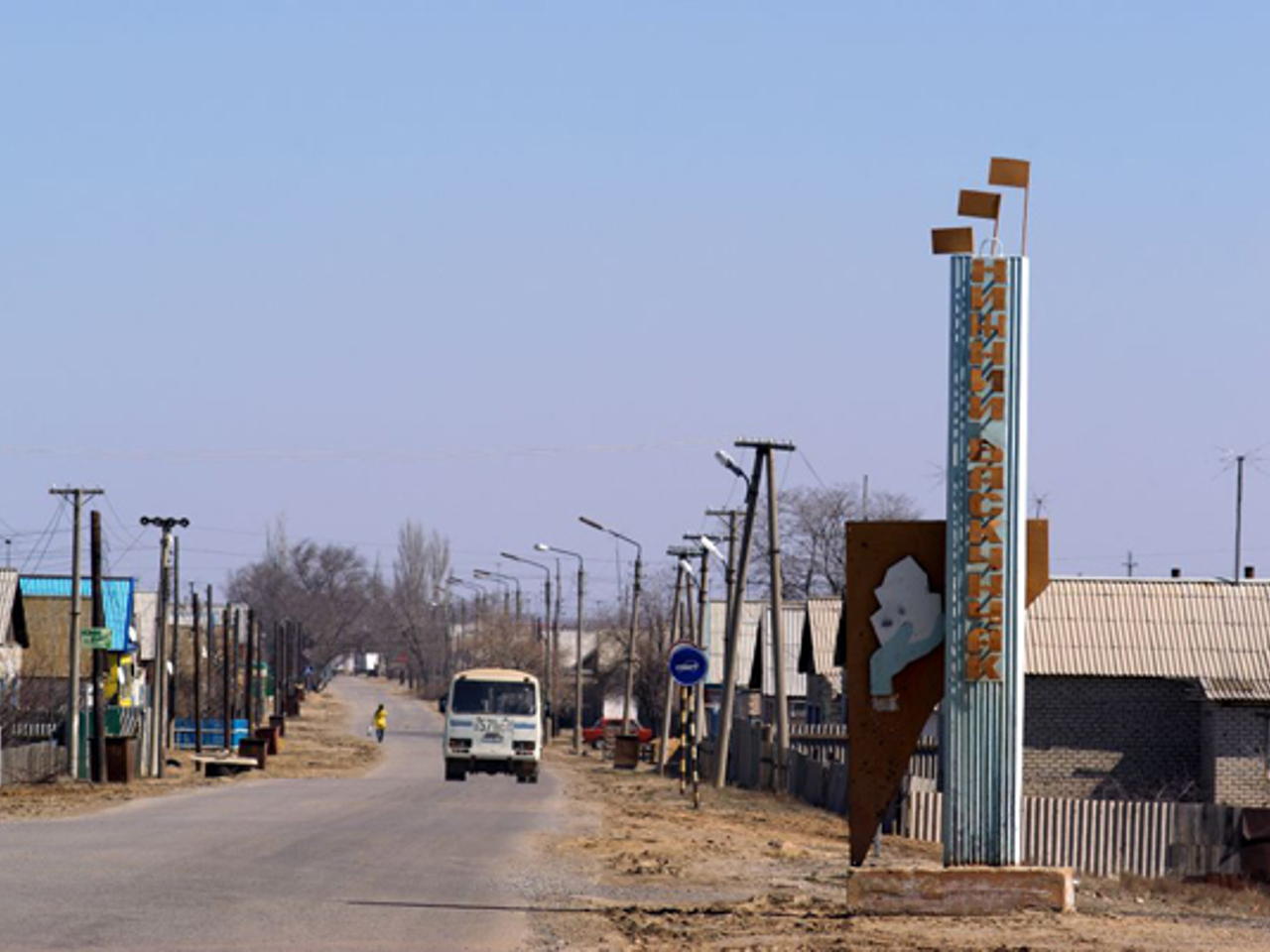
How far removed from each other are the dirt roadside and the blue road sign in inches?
86.0

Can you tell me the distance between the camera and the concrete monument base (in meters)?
16.2

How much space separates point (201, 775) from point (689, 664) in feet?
87.6

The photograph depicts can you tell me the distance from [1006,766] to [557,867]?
6.90m

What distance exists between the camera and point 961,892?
1625cm

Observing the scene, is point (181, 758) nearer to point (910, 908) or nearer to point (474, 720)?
point (474, 720)

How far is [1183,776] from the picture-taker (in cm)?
4406

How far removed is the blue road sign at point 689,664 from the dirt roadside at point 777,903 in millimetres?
2183

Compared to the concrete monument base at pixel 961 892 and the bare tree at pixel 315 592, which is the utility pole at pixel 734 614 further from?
the bare tree at pixel 315 592

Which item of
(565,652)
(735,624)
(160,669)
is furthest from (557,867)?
(565,652)

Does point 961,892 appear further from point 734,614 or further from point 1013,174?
point 734,614

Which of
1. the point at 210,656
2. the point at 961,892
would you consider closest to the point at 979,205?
the point at 961,892

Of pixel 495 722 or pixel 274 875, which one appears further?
pixel 495 722

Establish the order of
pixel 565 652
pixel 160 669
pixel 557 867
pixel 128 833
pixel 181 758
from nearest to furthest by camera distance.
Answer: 1. pixel 557 867
2. pixel 128 833
3. pixel 160 669
4. pixel 181 758
5. pixel 565 652

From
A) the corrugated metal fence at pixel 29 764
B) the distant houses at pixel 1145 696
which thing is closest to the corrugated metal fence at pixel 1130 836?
the distant houses at pixel 1145 696
